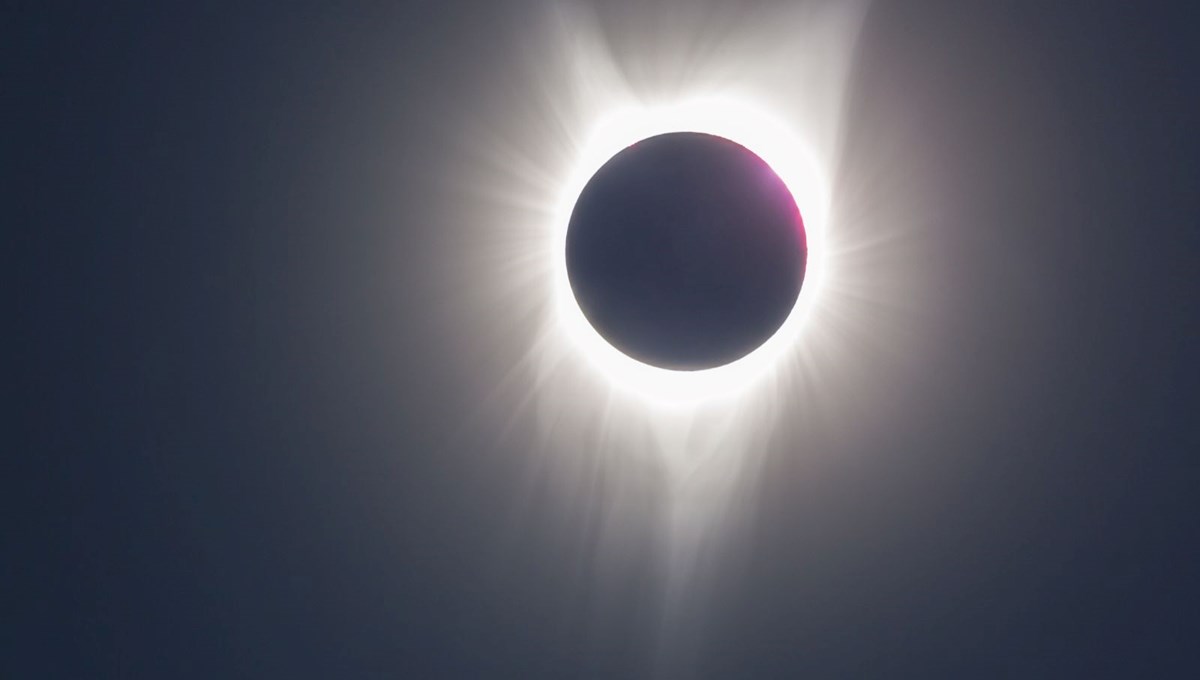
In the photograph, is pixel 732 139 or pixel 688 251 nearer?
pixel 688 251

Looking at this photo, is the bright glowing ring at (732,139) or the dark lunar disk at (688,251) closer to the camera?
the dark lunar disk at (688,251)

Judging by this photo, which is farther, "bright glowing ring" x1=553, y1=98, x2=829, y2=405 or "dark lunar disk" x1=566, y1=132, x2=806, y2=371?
"bright glowing ring" x1=553, y1=98, x2=829, y2=405

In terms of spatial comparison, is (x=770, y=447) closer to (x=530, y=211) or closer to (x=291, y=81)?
(x=530, y=211)

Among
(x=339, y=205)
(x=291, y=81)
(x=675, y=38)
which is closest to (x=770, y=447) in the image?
(x=675, y=38)
